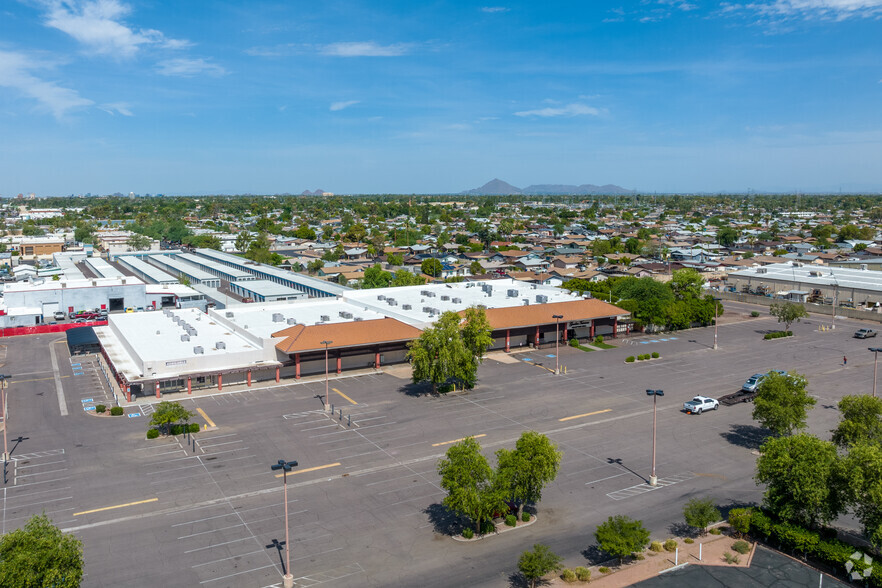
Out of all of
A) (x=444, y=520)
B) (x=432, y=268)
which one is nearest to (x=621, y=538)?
(x=444, y=520)

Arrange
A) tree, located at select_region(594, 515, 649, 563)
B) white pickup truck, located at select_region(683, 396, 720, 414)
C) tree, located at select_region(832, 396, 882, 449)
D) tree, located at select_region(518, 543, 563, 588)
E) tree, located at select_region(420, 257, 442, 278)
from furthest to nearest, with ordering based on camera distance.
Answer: tree, located at select_region(420, 257, 442, 278), white pickup truck, located at select_region(683, 396, 720, 414), tree, located at select_region(832, 396, 882, 449), tree, located at select_region(594, 515, 649, 563), tree, located at select_region(518, 543, 563, 588)

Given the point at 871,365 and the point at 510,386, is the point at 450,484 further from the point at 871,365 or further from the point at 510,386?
the point at 871,365

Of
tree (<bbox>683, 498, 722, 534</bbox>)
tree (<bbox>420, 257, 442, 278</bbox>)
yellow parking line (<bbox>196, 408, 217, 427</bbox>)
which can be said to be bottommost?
yellow parking line (<bbox>196, 408, 217, 427</bbox>)

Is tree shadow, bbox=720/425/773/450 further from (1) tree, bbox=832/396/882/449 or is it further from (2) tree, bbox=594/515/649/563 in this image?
(2) tree, bbox=594/515/649/563

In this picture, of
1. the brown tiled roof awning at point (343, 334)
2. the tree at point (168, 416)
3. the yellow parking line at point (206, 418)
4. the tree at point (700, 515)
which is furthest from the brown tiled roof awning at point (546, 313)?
the tree at point (700, 515)

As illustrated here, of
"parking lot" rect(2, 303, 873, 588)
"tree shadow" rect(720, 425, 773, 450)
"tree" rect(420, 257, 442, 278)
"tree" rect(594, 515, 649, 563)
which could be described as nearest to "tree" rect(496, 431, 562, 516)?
"parking lot" rect(2, 303, 873, 588)
